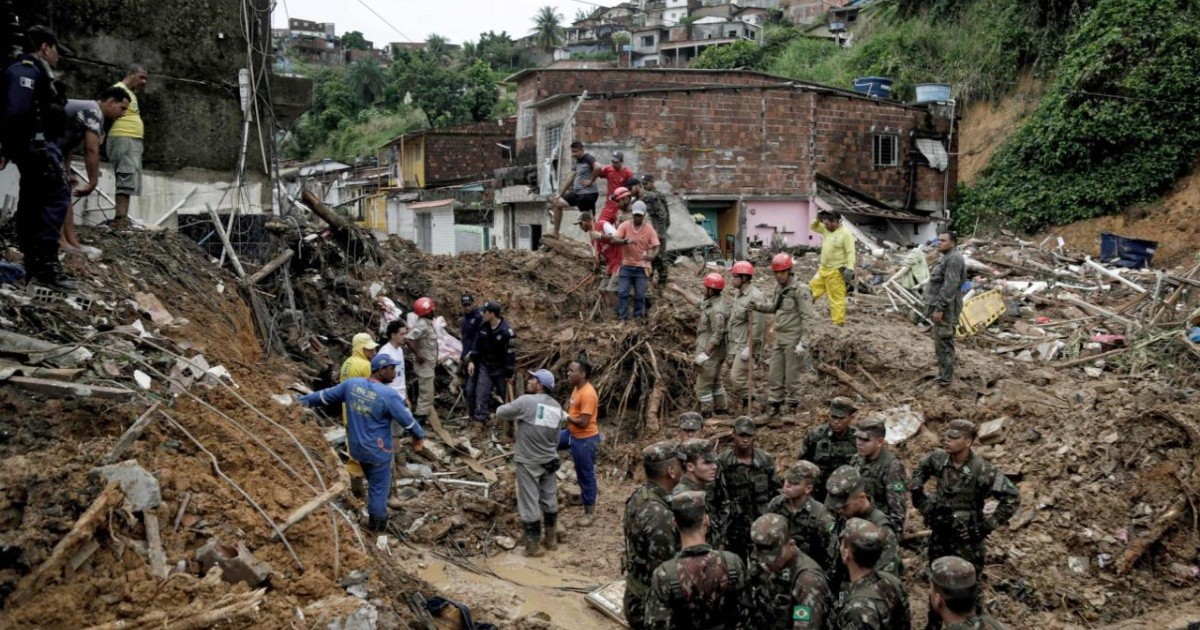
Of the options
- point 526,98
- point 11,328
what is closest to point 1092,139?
point 526,98

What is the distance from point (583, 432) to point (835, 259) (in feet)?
13.1

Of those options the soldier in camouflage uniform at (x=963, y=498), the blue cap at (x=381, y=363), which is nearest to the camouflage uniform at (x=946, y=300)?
the soldier in camouflage uniform at (x=963, y=498)

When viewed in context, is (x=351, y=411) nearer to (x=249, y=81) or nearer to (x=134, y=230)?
(x=134, y=230)

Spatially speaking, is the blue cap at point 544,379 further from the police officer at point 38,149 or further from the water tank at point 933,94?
the water tank at point 933,94

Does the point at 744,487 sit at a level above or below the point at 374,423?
below

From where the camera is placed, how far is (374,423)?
7.46 m

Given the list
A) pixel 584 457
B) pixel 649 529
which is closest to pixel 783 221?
pixel 584 457

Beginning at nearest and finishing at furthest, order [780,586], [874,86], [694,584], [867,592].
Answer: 1. [867,592]
2. [694,584]
3. [780,586]
4. [874,86]

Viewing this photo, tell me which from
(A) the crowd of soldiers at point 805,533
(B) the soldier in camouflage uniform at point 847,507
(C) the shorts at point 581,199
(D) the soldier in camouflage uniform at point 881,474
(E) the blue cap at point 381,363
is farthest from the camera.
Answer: (C) the shorts at point 581,199

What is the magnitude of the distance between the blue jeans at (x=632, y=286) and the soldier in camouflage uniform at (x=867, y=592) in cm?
805

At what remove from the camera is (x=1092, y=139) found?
25.0 metres

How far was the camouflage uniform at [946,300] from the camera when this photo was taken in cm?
984

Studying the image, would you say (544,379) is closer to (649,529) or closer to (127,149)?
(649,529)

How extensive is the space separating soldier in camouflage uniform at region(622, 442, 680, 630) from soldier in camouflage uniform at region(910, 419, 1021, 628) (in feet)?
6.39
